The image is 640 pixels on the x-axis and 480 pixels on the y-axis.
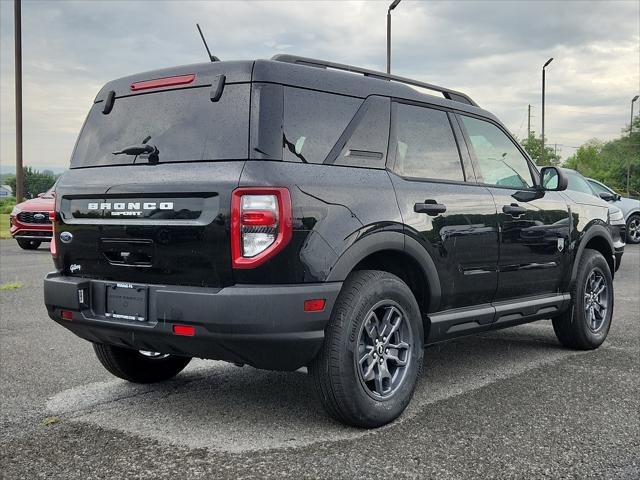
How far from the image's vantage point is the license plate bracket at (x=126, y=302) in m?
3.69

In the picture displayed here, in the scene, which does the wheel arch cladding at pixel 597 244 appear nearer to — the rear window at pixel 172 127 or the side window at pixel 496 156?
the side window at pixel 496 156

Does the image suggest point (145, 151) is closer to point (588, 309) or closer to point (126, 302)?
point (126, 302)

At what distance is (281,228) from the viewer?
3430 mm

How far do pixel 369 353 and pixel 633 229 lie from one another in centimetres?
1704

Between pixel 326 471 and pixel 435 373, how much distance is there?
2.06m

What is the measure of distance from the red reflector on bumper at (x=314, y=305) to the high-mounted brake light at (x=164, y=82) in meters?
1.36

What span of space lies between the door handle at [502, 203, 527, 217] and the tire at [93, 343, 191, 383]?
2.40 m

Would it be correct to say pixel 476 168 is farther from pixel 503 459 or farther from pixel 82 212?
pixel 82 212

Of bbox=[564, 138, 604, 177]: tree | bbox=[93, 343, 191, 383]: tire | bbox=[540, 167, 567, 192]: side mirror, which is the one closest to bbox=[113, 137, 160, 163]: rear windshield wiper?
bbox=[93, 343, 191, 383]: tire

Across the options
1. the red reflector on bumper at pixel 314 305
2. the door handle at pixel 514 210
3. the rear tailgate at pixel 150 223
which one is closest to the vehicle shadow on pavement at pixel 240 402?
the red reflector on bumper at pixel 314 305

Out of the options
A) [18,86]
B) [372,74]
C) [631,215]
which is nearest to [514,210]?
[372,74]

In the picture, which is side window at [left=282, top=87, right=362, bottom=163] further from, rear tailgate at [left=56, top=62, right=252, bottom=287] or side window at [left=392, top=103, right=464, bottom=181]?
side window at [left=392, top=103, right=464, bottom=181]

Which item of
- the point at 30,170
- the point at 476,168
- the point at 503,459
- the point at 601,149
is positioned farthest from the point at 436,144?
the point at 601,149

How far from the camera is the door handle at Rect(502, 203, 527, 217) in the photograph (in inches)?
196
